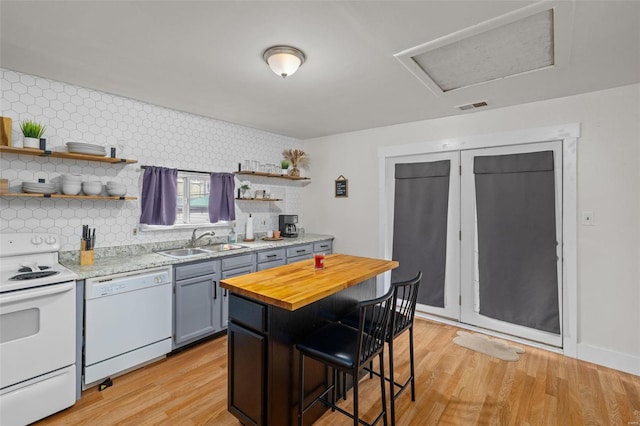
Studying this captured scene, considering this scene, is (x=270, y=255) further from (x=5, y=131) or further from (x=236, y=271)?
(x=5, y=131)

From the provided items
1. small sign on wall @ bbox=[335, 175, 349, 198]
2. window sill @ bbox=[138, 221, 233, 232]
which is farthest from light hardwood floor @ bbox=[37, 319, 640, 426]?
small sign on wall @ bbox=[335, 175, 349, 198]

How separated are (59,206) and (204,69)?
1794mm

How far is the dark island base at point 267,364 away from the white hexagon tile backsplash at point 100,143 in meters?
1.96

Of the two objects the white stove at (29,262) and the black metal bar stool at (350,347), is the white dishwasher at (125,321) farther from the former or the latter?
the black metal bar stool at (350,347)

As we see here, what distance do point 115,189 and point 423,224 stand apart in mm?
3444

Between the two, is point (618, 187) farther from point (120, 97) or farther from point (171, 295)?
point (120, 97)

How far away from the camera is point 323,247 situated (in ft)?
15.1

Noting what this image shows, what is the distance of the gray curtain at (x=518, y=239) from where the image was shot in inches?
122

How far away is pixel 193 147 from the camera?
12.2ft

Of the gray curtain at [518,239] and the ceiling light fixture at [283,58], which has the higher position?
the ceiling light fixture at [283,58]

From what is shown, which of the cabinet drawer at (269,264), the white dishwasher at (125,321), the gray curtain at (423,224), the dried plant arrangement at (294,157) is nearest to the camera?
the white dishwasher at (125,321)

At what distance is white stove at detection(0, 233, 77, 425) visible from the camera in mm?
1924

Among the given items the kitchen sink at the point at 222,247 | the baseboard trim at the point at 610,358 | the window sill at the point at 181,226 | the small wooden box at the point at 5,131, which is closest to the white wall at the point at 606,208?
the baseboard trim at the point at 610,358

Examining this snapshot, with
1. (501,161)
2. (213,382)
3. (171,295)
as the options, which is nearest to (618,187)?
(501,161)
